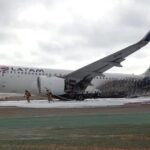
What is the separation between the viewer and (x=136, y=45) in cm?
4584

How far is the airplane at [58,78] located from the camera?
4766 centimetres

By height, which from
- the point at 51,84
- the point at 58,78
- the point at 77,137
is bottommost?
the point at 77,137

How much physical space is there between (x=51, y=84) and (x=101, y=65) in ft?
16.1

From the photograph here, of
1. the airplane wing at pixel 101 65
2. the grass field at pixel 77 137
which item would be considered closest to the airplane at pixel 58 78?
the airplane wing at pixel 101 65

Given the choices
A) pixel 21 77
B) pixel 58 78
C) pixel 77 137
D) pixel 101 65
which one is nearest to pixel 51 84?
pixel 58 78

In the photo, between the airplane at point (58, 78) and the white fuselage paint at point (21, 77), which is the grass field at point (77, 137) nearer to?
the airplane at point (58, 78)

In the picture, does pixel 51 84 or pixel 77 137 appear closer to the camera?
pixel 77 137

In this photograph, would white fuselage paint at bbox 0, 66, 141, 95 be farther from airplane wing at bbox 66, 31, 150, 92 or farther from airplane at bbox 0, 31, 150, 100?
airplane wing at bbox 66, 31, 150, 92

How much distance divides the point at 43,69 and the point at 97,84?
5.93 m

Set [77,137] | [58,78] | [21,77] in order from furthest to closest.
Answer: [21,77] < [58,78] < [77,137]

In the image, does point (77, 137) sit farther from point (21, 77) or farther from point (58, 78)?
point (21, 77)

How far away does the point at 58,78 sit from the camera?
158ft

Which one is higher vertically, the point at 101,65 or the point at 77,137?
the point at 101,65

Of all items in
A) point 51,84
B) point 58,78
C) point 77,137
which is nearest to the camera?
point 77,137
